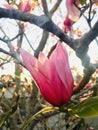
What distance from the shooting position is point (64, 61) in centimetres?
78

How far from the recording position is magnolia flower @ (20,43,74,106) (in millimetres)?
778

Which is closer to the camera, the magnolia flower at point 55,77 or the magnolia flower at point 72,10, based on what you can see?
the magnolia flower at point 55,77

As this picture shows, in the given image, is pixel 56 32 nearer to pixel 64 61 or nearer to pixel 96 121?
pixel 64 61

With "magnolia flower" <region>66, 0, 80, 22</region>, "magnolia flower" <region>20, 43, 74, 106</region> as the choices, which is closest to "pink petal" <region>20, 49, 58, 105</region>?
"magnolia flower" <region>20, 43, 74, 106</region>

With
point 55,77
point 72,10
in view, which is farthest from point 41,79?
point 72,10

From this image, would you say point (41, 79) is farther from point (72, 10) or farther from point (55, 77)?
point (72, 10)

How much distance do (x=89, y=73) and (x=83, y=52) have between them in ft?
0.25

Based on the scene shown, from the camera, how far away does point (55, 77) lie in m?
0.79

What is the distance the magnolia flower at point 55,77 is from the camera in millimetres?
778

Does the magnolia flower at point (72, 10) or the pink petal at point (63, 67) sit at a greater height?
the magnolia flower at point (72, 10)

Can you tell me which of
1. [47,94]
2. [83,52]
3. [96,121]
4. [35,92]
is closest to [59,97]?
[47,94]

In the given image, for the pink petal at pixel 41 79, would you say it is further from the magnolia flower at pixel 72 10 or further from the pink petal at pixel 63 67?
the magnolia flower at pixel 72 10

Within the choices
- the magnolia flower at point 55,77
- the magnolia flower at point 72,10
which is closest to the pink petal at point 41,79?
the magnolia flower at point 55,77

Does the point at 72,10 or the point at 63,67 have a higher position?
the point at 72,10
